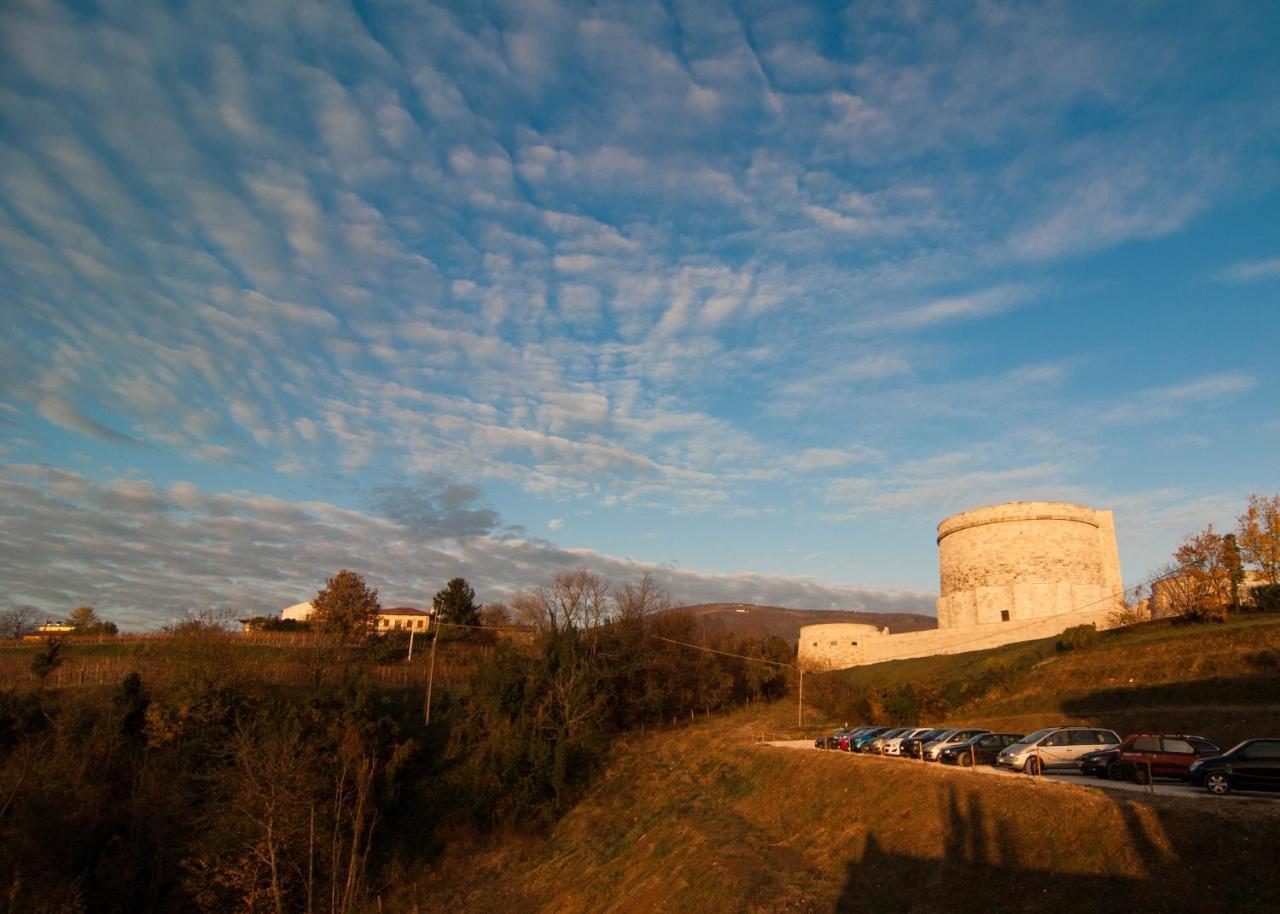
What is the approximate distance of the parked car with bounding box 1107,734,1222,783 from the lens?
721 inches

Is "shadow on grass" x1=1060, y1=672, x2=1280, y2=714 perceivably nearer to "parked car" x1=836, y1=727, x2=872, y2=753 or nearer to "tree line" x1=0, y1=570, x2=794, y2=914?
"parked car" x1=836, y1=727, x2=872, y2=753

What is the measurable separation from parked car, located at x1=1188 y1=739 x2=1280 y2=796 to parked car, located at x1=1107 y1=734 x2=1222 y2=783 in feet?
5.90

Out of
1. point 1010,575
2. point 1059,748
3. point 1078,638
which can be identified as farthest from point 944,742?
point 1010,575

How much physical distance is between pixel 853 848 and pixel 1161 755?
26.1 feet

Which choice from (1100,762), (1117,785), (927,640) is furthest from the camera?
(927,640)

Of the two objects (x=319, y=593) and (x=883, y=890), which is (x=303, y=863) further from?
(x=319, y=593)

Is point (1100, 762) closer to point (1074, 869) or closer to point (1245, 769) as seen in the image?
point (1245, 769)

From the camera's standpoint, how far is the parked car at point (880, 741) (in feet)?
100

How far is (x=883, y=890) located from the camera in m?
17.2

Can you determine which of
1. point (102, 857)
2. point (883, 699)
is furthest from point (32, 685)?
point (883, 699)

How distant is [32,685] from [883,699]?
55.9 meters

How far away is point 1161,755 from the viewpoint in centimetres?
1880

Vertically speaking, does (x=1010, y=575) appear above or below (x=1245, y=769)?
above

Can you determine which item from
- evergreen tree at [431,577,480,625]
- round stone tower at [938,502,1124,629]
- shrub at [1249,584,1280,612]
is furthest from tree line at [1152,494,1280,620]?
evergreen tree at [431,577,480,625]
